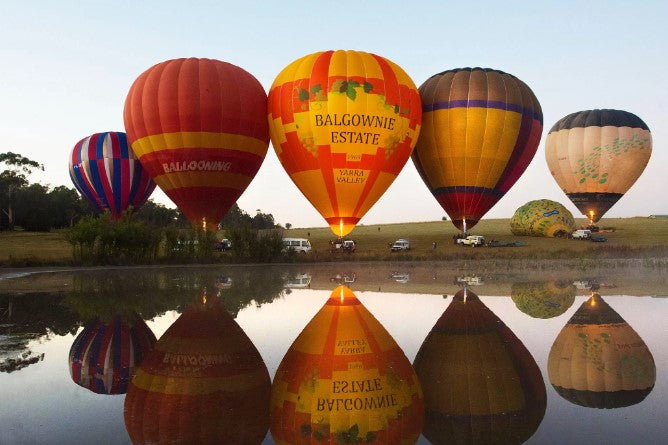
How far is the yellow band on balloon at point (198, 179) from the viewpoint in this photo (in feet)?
89.7

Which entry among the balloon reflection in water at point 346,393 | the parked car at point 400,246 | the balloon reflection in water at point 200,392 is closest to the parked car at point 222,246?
the parked car at point 400,246

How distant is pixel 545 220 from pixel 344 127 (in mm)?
29414

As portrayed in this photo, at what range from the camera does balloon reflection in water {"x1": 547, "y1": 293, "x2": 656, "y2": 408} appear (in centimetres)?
638

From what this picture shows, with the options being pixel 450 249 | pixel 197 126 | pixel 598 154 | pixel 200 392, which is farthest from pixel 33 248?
pixel 200 392

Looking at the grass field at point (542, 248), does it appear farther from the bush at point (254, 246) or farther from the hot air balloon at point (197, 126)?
the hot air balloon at point (197, 126)

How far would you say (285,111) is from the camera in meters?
24.6

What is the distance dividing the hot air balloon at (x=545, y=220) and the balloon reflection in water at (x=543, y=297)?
99.1 feet

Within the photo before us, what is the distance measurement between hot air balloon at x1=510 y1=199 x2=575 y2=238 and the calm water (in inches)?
1301

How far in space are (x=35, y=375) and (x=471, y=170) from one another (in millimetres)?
23152

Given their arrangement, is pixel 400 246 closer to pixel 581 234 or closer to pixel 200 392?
pixel 581 234

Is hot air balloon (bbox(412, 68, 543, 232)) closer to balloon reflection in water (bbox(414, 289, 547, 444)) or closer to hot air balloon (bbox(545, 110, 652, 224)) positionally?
hot air balloon (bbox(545, 110, 652, 224))

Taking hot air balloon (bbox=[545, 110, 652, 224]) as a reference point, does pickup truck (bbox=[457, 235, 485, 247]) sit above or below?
below

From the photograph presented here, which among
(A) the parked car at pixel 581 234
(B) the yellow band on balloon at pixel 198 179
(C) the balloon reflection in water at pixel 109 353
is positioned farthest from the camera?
(A) the parked car at pixel 581 234

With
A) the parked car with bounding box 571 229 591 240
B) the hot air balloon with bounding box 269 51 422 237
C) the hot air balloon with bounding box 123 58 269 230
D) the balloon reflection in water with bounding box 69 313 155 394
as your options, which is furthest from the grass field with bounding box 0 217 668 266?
the balloon reflection in water with bounding box 69 313 155 394
